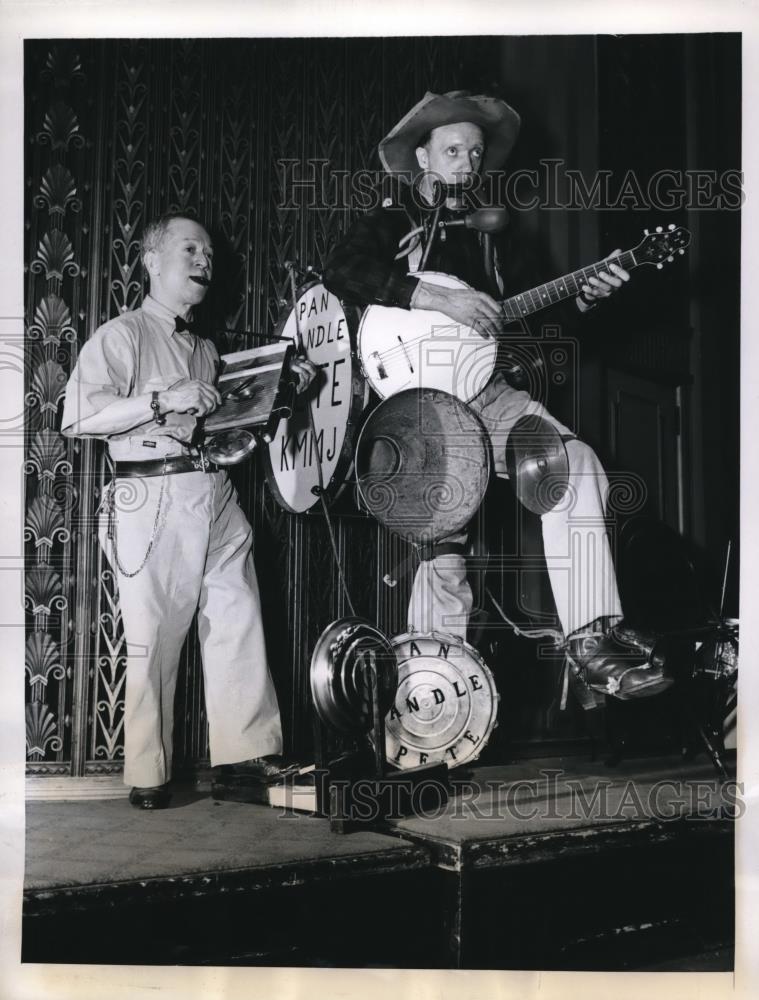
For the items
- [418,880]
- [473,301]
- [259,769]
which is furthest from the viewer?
[473,301]

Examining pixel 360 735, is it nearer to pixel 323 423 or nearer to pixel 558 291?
pixel 323 423

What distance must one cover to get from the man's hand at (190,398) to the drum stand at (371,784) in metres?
0.88

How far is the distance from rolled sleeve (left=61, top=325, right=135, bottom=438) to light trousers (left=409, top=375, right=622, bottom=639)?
3.21ft

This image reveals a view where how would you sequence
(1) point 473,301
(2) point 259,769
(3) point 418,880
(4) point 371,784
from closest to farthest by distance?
(3) point 418,880 < (4) point 371,784 < (2) point 259,769 < (1) point 473,301

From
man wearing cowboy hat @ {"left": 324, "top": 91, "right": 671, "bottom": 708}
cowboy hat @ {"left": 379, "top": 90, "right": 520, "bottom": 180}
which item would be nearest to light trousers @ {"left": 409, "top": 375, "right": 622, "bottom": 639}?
man wearing cowboy hat @ {"left": 324, "top": 91, "right": 671, "bottom": 708}

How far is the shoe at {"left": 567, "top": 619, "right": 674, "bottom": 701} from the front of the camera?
298 cm

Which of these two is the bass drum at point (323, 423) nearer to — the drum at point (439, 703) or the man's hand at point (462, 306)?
the man's hand at point (462, 306)

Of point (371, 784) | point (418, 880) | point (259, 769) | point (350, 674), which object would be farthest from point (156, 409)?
point (418, 880)

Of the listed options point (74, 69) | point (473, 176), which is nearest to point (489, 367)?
point (473, 176)

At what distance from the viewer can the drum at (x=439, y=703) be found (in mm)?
2920

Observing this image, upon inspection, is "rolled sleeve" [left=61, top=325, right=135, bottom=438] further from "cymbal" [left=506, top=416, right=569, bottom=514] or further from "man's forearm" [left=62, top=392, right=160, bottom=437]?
"cymbal" [left=506, top=416, right=569, bottom=514]

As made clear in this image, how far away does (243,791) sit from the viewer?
2.91m

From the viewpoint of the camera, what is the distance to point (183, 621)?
9.70ft

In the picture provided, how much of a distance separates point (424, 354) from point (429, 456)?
0.96 feet
